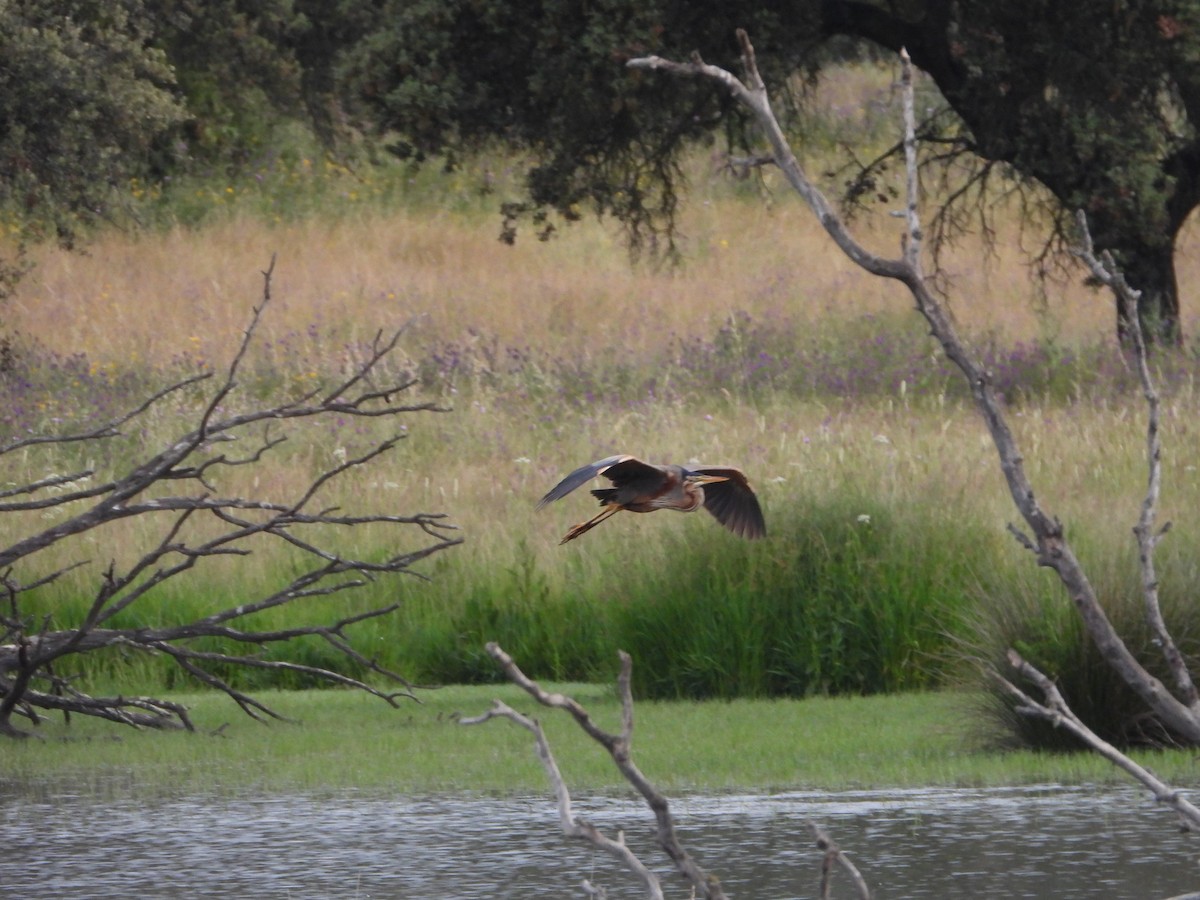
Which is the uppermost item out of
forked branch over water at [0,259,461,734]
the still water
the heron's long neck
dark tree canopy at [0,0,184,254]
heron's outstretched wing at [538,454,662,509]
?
dark tree canopy at [0,0,184,254]

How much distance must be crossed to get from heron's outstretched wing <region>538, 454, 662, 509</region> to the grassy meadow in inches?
85.6

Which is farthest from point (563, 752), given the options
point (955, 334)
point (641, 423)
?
point (641, 423)

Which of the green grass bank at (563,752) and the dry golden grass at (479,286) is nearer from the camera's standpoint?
the green grass bank at (563,752)

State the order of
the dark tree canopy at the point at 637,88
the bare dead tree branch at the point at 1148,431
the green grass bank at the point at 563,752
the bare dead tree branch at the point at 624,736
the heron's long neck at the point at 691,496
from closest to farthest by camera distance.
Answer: the bare dead tree branch at the point at 624,736 → the bare dead tree branch at the point at 1148,431 → the heron's long neck at the point at 691,496 → the green grass bank at the point at 563,752 → the dark tree canopy at the point at 637,88

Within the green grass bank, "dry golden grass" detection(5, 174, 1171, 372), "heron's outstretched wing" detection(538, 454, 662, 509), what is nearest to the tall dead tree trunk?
"heron's outstretched wing" detection(538, 454, 662, 509)

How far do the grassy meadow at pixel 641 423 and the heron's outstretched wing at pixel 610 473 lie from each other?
217 cm

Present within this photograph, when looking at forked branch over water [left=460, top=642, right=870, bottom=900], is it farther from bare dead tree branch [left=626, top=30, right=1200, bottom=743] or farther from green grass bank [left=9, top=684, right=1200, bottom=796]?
green grass bank [left=9, top=684, right=1200, bottom=796]

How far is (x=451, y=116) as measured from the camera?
17.0 m

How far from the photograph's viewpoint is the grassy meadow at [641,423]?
966 centimetres

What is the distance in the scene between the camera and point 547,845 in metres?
6.41

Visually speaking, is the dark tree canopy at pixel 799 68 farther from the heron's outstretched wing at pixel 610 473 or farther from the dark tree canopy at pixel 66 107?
the heron's outstretched wing at pixel 610 473

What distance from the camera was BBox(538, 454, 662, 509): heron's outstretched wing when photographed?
551 cm

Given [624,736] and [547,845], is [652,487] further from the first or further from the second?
[624,736]

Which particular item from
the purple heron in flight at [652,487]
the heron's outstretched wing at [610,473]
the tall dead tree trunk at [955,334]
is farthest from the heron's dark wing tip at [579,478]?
the tall dead tree trunk at [955,334]
